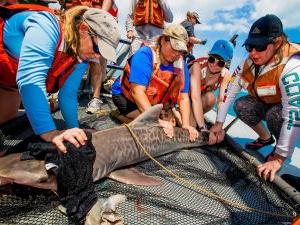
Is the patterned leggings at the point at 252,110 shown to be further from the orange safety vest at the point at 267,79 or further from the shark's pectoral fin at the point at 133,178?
the shark's pectoral fin at the point at 133,178

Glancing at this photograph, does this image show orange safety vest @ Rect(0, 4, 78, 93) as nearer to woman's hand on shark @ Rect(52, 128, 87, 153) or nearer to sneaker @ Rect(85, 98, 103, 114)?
woman's hand on shark @ Rect(52, 128, 87, 153)

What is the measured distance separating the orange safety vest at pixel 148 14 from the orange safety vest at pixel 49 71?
114 inches

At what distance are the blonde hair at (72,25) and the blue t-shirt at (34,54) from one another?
0.22 ft

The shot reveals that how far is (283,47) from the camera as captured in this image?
133 inches

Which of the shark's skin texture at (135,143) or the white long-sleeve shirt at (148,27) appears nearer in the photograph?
the shark's skin texture at (135,143)

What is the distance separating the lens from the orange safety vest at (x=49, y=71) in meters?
2.87

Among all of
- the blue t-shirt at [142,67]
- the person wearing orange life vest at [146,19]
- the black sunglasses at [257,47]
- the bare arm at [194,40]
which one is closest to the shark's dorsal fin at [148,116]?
the blue t-shirt at [142,67]

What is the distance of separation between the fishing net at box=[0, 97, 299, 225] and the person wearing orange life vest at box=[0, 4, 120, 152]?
411mm

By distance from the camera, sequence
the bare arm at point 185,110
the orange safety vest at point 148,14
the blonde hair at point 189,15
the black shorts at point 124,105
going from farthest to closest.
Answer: the blonde hair at point 189,15 → the orange safety vest at point 148,14 → the black shorts at point 124,105 → the bare arm at point 185,110

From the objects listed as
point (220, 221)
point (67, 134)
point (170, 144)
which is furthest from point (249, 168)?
point (67, 134)

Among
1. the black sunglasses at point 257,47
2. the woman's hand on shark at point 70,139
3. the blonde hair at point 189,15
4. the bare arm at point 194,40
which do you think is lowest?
the woman's hand on shark at point 70,139

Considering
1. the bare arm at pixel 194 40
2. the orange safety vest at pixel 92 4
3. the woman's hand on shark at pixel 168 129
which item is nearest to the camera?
the woman's hand on shark at pixel 168 129

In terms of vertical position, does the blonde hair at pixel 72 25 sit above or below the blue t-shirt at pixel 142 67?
above

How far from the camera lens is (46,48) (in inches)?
99.7
